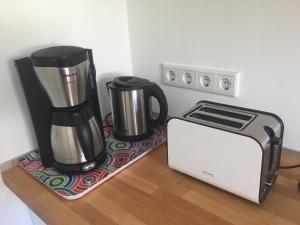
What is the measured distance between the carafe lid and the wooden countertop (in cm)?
35

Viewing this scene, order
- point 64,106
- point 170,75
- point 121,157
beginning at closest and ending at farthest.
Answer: point 64,106, point 121,157, point 170,75

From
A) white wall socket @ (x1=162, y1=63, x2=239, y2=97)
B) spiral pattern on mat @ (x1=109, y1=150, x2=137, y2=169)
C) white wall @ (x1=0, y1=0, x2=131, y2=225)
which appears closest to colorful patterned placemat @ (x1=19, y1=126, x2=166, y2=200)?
spiral pattern on mat @ (x1=109, y1=150, x2=137, y2=169)

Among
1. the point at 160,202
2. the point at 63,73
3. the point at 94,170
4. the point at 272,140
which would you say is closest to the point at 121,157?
the point at 94,170

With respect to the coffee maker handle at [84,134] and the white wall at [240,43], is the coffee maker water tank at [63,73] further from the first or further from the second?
the white wall at [240,43]

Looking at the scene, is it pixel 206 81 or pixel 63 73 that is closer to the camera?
pixel 63 73

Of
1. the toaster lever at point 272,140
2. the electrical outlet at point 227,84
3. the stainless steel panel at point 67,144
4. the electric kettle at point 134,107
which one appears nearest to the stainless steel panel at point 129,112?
the electric kettle at point 134,107

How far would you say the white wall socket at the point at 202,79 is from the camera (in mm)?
883

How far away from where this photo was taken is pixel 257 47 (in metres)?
0.80

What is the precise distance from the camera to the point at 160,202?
706mm

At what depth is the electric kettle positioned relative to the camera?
0.90m

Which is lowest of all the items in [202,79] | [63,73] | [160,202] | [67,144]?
[160,202]

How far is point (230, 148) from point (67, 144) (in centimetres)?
45

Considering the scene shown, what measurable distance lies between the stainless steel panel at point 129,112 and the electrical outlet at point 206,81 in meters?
0.21

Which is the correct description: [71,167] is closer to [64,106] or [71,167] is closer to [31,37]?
[64,106]
